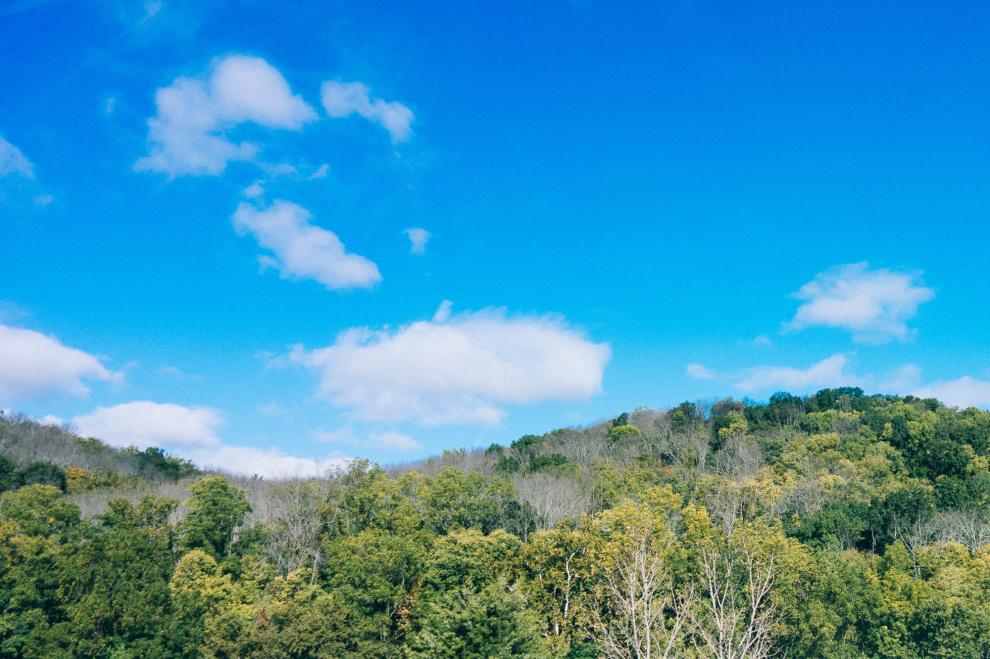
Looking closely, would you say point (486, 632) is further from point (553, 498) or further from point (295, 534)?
point (553, 498)

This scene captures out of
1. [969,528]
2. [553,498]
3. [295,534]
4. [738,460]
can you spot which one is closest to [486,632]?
[295,534]

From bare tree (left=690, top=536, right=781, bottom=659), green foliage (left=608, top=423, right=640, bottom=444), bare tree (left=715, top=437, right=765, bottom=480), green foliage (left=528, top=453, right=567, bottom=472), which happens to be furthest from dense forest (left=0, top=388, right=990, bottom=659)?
green foliage (left=608, top=423, right=640, bottom=444)

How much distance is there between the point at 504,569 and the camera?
34.1 metres

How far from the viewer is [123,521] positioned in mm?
34781

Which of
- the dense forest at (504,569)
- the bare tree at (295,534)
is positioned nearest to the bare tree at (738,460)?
the dense forest at (504,569)

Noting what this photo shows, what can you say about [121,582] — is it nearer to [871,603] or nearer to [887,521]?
[871,603]

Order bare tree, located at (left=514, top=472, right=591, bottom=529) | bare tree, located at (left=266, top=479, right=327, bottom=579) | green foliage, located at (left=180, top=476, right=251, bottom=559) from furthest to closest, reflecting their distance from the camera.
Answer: bare tree, located at (left=514, top=472, right=591, bottom=529) → bare tree, located at (left=266, top=479, right=327, bottom=579) → green foliage, located at (left=180, top=476, right=251, bottom=559)

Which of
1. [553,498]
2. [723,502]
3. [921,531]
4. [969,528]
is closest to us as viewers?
[969,528]

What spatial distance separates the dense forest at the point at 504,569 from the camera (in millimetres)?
26969

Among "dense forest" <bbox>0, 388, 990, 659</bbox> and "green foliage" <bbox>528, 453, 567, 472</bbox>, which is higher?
"green foliage" <bbox>528, 453, 567, 472</bbox>

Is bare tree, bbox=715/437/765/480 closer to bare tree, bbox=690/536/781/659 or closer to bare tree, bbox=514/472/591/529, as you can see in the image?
bare tree, bbox=514/472/591/529

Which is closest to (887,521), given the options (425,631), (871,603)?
(871,603)

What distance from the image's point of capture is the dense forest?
88.5 ft

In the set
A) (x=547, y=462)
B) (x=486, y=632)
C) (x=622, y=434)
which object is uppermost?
(x=622, y=434)
